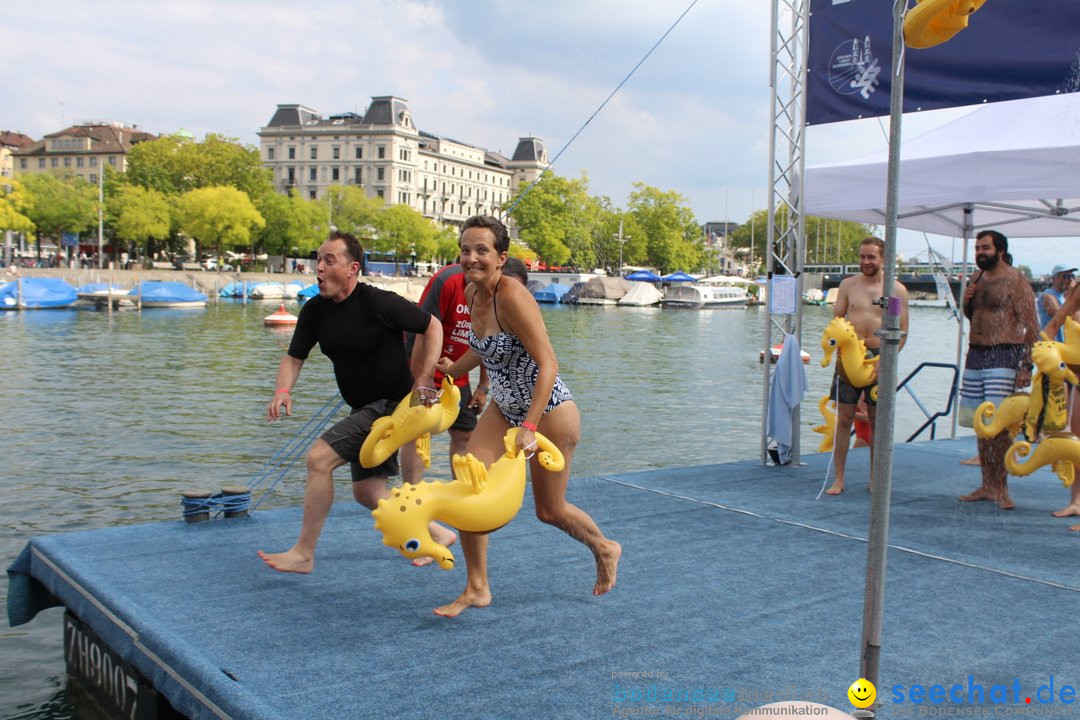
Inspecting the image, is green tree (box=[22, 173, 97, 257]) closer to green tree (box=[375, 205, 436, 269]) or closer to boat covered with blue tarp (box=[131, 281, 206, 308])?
boat covered with blue tarp (box=[131, 281, 206, 308])

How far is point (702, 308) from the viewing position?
81.2 meters

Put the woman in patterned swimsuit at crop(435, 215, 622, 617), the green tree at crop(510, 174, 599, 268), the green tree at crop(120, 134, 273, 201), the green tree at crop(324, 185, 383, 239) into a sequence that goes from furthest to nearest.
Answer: the green tree at crop(324, 185, 383, 239) → the green tree at crop(120, 134, 273, 201) → the green tree at crop(510, 174, 599, 268) → the woman in patterned swimsuit at crop(435, 215, 622, 617)

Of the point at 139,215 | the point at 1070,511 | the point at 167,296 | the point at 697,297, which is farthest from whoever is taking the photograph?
the point at 697,297

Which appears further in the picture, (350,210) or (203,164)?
(350,210)

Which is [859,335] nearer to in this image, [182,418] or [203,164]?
[182,418]

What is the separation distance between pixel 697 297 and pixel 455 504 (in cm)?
7907

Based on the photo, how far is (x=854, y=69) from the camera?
8.09m

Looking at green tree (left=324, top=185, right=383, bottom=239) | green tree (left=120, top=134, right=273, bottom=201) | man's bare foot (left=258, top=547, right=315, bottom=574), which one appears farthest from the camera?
green tree (left=324, top=185, right=383, bottom=239)

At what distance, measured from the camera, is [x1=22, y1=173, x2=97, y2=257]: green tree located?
236ft

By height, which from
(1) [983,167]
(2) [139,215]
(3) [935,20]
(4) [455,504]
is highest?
(2) [139,215]

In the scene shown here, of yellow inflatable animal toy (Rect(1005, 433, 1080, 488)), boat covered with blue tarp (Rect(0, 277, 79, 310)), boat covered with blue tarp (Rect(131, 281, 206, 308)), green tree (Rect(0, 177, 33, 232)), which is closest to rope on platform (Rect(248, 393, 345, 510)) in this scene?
yellow inflatable animal toy (Rect(1005, 433, 1080, 488))

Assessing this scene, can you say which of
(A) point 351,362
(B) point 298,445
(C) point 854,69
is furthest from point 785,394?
(A) point 351,362

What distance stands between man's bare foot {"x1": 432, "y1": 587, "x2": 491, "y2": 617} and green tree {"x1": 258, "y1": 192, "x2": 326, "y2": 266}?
3390 inches

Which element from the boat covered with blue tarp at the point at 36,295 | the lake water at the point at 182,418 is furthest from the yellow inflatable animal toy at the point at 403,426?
the boat covered with blue tarp at the point at 36,295
